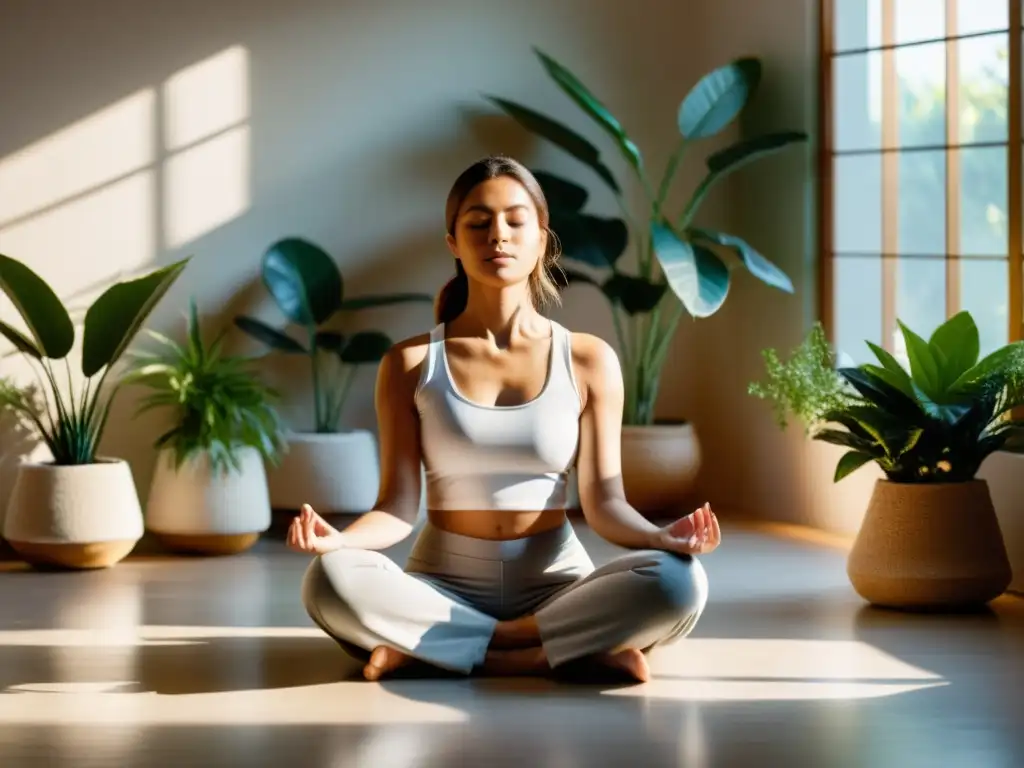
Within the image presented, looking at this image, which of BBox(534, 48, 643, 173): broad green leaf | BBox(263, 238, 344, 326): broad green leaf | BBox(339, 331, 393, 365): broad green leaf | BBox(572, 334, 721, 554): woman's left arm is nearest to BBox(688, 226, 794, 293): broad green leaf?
BBox(534, 48, 643, 173): broad green leaf

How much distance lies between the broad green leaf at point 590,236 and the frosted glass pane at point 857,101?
753mm

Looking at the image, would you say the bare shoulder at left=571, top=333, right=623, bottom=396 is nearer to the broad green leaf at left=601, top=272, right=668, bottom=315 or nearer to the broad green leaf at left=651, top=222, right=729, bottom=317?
the broad green leaf at left=651, top=222, right=729, bottom=317

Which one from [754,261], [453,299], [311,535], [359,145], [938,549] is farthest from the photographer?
[359,145]

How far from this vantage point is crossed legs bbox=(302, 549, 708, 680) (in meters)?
3.20

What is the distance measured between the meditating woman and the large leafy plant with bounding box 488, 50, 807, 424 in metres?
1.68

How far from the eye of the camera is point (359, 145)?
564 cm

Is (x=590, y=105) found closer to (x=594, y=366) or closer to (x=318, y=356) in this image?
(x=318, y=356)

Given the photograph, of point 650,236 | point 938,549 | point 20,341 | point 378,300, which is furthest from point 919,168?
point 20,341

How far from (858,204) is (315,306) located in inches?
68.2

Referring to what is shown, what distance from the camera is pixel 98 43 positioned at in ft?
17.5

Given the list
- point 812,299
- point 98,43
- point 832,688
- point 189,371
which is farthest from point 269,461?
point 832,688

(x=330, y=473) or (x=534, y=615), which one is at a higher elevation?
(x=330, y=473)

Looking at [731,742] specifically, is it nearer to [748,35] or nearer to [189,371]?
[189,371]

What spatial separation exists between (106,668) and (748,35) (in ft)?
10.8
